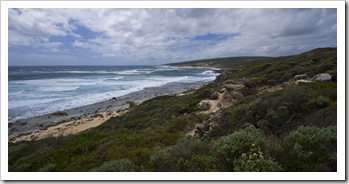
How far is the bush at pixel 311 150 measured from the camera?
3.96 meters

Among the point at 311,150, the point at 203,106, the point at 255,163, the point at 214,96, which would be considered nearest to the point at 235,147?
the point at 255,163

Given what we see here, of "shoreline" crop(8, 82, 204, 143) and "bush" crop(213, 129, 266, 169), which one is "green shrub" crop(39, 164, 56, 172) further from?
"shoreline" crop(8, 82, 204, 143)

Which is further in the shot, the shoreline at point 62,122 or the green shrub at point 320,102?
the shoreline at point 62,122

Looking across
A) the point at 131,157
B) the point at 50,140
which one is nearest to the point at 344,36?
the point at 131,157

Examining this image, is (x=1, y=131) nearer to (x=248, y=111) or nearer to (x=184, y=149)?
(x=184, y=149)

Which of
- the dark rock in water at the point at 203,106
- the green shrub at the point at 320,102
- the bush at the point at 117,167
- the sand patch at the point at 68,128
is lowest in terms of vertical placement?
the sand patch at the point at 68,128

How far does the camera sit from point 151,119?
14664mm

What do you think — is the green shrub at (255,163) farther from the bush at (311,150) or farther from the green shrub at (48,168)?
the green shrub at (48,168)

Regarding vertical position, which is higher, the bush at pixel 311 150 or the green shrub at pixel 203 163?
the bush at pixel 311 150

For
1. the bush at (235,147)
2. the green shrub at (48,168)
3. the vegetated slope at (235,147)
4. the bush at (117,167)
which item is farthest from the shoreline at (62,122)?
the bush at (235,147)

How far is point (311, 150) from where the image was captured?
4.22 m

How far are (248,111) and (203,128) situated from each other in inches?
69.2

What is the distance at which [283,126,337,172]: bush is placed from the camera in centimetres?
396

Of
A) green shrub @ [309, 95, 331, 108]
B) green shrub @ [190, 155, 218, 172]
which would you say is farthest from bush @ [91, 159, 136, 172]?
green shrub @ [309, 95, 331, 108]
